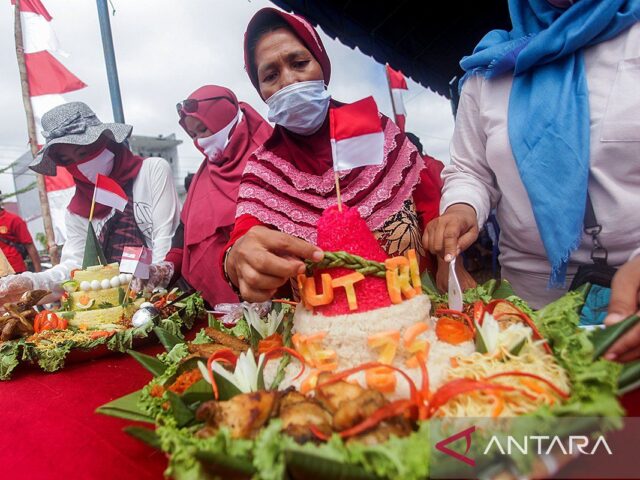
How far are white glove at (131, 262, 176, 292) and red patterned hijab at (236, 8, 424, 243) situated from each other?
114 centimetres

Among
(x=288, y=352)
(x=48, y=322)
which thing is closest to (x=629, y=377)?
(x=288, y=352)

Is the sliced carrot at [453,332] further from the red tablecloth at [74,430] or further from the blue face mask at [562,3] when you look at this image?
the blue face mask at [562,3]

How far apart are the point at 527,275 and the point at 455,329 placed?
79 cm

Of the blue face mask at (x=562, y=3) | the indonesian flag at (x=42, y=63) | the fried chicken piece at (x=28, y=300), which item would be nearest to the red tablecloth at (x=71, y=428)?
the fried chicken piece at (x=28, y=300)

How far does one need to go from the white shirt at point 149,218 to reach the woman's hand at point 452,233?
248cm

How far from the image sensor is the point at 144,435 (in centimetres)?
83

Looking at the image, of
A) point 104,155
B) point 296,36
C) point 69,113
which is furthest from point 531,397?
point 69,113

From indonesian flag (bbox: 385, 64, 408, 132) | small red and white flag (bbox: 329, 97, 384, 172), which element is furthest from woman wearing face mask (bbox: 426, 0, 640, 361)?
indonesian flag (bbox: 385, 64, 408, 132)

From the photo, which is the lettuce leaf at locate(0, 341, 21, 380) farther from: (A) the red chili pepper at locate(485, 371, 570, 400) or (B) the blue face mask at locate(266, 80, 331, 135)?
(A) the red chili pepper at locate(485, 371, 570, 400)

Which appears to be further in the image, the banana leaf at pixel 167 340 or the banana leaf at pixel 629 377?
the banana leaf at pixel 167 340

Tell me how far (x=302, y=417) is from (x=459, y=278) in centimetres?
110

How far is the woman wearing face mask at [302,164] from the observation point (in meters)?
1.94

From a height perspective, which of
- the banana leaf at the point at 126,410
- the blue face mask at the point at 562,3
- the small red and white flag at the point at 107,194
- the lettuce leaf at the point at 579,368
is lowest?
the banana leaf at the point at 126,410

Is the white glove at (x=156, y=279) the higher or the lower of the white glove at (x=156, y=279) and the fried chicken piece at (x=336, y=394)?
the lower
